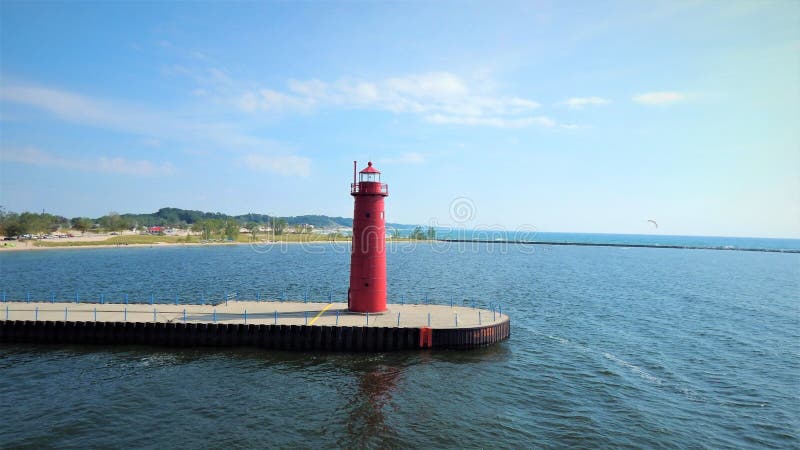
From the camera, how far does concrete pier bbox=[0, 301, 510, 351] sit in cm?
3469

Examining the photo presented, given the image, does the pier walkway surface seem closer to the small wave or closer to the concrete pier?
the concrete pier

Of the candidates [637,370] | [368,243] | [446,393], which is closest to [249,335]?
[368,243]

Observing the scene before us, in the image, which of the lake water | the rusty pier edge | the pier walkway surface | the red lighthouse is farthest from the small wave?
the red lighthouse

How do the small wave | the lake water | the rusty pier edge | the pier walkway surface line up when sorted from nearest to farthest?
1. the lake water
2. the small wave
3. the rusty pier edge
4. the pier walkway surface

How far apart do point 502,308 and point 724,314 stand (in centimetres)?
2699

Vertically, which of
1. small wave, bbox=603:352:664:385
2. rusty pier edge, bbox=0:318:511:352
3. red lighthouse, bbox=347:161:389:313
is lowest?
small wave, bbox=603:352:664:385

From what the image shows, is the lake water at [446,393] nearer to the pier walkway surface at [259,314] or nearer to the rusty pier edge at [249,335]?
the rusty pier edge at [249,335]

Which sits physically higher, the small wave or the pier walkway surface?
the pier walkway surface

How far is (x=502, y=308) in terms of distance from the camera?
56.4 meters

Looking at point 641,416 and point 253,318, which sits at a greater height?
point 253,318

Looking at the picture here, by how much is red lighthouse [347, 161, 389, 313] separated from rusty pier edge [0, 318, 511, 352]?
4575 millimetres

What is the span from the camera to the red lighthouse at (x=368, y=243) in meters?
38.4

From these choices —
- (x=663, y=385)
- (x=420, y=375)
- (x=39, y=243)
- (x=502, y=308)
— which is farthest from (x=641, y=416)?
(x=39, y=243)

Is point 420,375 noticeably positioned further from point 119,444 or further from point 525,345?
Answer: point 119,444
